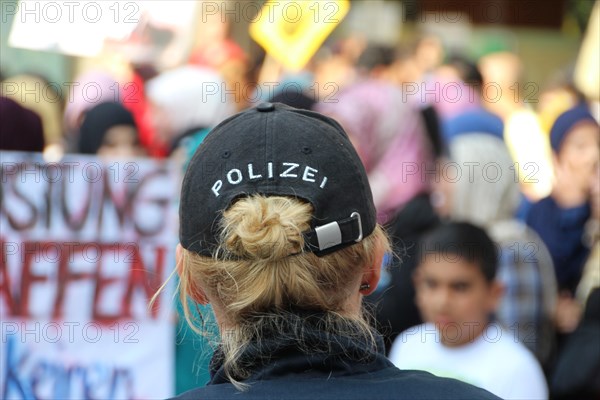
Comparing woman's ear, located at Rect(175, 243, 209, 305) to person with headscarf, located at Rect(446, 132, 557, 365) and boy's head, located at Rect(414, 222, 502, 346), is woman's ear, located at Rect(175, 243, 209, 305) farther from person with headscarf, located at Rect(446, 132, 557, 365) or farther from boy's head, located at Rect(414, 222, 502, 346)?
person with headscarf, located at Rect(446, 132, 557, 365)

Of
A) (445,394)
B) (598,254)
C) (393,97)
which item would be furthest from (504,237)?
(445,394)

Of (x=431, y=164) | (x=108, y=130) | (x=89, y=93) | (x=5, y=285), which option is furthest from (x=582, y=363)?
(x=89, y=93)

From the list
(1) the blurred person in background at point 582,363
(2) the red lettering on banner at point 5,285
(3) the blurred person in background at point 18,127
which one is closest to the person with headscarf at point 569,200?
(1) the blurred person in background at point 582,363

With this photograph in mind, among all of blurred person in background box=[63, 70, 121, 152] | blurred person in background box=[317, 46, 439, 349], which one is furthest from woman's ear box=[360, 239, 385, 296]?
blurred person in background box=[63, 70, 121, 152]

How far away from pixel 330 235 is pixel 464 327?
7.47 feet

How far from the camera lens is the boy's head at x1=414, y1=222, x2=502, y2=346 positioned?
390 centimetres

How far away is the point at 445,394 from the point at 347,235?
0.87 feet

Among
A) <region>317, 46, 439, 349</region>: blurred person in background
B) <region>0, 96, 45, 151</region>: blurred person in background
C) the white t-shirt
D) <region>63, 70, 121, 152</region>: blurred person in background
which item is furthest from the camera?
<region>63, 70, 121, 152</region>: blurred person in background

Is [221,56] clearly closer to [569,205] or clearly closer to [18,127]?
[569,205]

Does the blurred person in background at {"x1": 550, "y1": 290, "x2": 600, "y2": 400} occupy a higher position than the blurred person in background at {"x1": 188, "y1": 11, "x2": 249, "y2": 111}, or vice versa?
the blurred person in background at {"x1": 188, "y1": 11, "x2": 249, "y2": 111}

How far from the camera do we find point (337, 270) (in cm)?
158

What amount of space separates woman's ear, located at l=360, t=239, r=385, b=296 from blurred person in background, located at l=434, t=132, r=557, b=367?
2.80m

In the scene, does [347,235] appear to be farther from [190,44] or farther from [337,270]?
[190,44]

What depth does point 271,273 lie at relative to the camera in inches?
61.0
